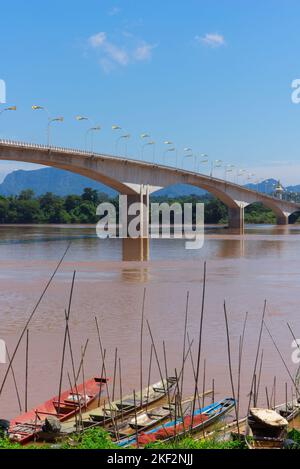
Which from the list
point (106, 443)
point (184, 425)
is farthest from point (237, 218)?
point (106, 443)

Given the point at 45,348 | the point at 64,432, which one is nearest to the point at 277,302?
the point at 45,348

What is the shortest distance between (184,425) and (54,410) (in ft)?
7.61

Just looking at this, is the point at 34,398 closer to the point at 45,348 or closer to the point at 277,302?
the point at 45,348

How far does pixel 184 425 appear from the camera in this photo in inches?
341

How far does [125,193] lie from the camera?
70.7 meters

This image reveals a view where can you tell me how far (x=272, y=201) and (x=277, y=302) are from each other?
95.6 metres

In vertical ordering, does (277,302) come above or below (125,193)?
below

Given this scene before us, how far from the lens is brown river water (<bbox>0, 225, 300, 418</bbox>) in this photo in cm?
1220

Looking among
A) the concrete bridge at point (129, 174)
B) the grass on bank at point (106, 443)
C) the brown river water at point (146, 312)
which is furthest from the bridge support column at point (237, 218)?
the grass on bank at point (106, 443)

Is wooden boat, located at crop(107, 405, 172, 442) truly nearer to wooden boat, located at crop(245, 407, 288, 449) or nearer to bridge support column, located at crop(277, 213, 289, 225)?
wooden boat, located at crop(245, 407, 288, 449)

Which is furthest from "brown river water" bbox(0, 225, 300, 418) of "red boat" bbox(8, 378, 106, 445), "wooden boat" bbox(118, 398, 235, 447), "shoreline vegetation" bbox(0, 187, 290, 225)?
"shoreline vegetation" bbox(0, 187, 290, 225)

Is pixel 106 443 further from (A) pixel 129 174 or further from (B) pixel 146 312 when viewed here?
(A) pixel 129 174

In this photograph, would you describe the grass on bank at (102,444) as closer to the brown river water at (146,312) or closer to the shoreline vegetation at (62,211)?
the brown river water at (146,312)

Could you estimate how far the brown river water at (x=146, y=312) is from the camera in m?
12.2
